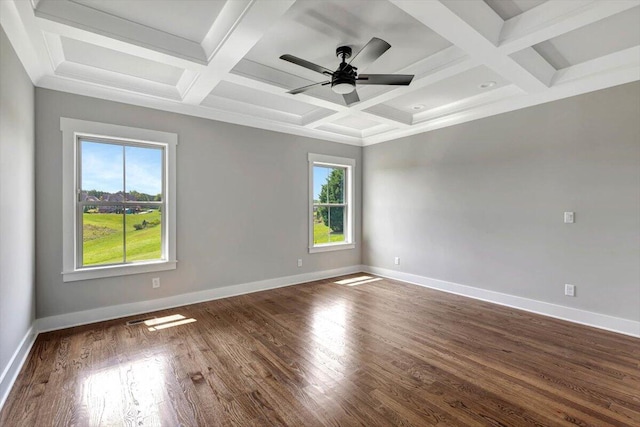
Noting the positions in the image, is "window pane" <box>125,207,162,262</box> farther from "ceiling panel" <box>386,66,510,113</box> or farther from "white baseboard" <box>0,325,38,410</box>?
"ceiling panel" <box>386,66,510,113</box>

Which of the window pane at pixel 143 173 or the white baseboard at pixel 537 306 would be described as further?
the window pane at pixel 143 173

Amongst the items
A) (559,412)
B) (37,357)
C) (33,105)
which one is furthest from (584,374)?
(33,105)

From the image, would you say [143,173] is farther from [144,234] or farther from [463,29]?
[463,29]

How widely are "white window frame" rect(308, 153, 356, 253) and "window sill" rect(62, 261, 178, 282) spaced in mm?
2381

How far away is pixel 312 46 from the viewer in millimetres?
2814

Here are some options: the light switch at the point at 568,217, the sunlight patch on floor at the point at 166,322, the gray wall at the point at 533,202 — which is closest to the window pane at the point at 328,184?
the gray wall at the point at 533,202

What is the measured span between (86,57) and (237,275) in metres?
3.12

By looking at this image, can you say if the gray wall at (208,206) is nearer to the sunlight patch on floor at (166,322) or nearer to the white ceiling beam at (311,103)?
the sunlight patch on floor at (166,322)

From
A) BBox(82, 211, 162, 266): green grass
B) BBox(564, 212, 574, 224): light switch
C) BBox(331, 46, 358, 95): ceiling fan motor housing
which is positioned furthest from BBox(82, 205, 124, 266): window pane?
BBox(564, 212, 574, 224): light switch

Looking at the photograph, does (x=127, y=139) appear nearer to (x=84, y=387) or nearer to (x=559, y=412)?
(x=84, y=387)

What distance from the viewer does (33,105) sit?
3.01 metres

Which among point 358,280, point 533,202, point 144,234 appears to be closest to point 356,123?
point 358,280

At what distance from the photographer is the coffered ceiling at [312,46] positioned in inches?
87.3

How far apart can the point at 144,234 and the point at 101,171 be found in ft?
2.91
